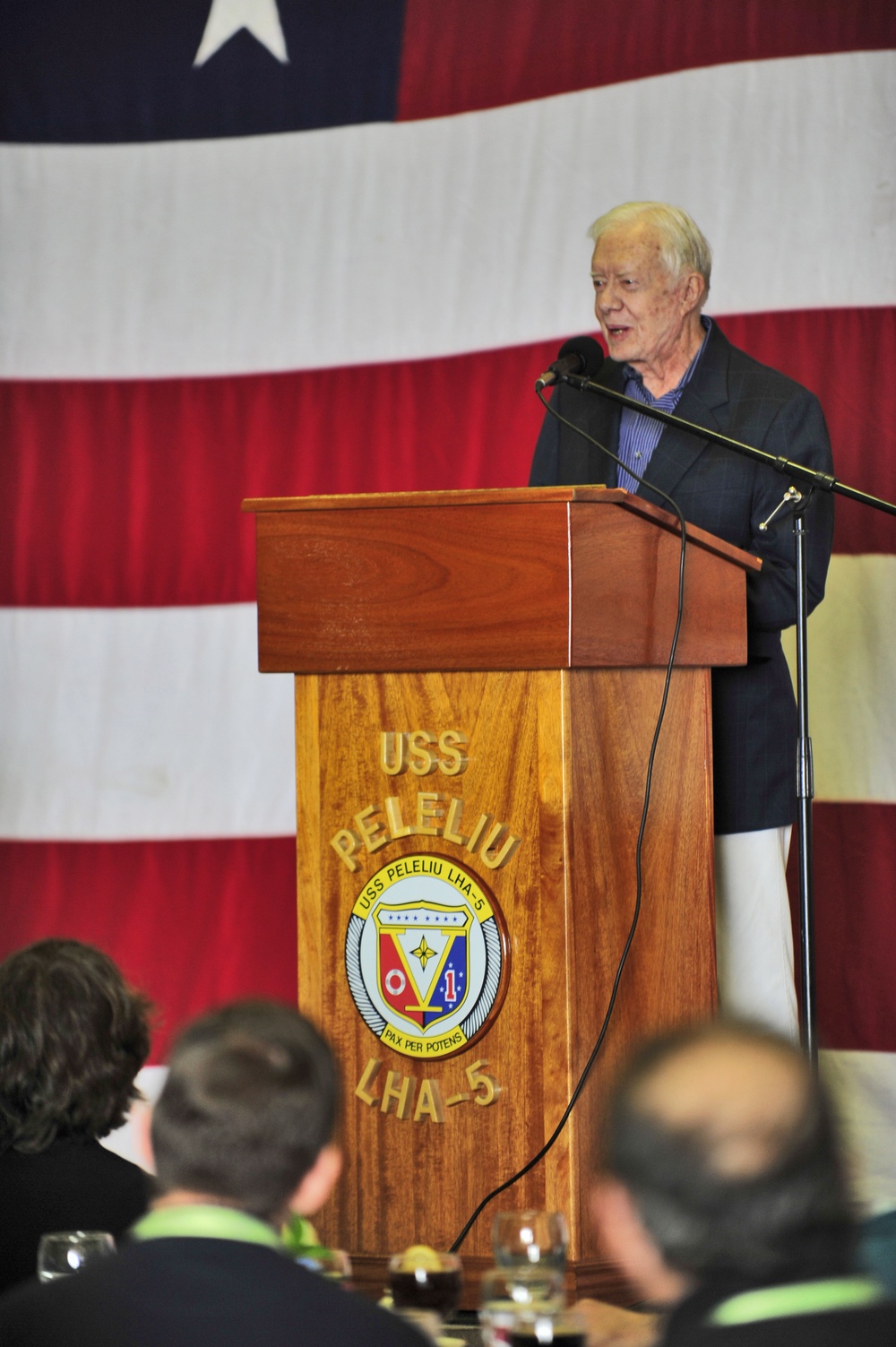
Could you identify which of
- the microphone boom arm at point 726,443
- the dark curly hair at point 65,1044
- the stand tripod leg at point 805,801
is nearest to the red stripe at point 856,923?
the stand tripod leg at point 805,801

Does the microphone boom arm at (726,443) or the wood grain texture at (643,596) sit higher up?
the microphone boom arm at (726,443)

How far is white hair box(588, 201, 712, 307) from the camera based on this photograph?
9.32 ft

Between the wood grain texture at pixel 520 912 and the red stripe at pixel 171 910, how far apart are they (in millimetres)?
1856

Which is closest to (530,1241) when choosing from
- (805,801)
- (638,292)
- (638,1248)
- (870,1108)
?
(638,1248)

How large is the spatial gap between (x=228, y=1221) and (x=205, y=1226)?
15 millimetres

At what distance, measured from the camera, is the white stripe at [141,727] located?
13.5ft

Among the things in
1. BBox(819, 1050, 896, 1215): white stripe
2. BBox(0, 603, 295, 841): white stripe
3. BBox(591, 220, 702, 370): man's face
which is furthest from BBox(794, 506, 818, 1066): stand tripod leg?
BBox(0, 603, 295, 841): white stripe

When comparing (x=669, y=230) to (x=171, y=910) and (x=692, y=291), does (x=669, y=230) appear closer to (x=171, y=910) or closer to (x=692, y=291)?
(x=692, y=291)

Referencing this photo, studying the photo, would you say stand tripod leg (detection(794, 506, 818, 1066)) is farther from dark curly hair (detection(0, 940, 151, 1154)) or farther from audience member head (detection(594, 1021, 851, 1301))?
audience member head (detection(594, 1021, 851, 1301))

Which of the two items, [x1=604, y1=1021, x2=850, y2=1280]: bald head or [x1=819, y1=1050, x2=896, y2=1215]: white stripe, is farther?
[x1=819, y1=1050, x2=896, y2=1215]: white stripe

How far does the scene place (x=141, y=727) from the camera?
421 centimetres

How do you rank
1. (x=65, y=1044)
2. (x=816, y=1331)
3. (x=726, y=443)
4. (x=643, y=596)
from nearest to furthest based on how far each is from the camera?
(x=816, y=1331) → (x=65, y=1044) → (x=643, y=596) → (x=726, y=443)

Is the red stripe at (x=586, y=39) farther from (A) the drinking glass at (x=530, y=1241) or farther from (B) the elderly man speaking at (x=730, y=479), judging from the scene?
(A) the drinking glass at (x=530, y=1241)

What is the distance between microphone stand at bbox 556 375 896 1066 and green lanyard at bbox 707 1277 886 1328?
1.50 metres
